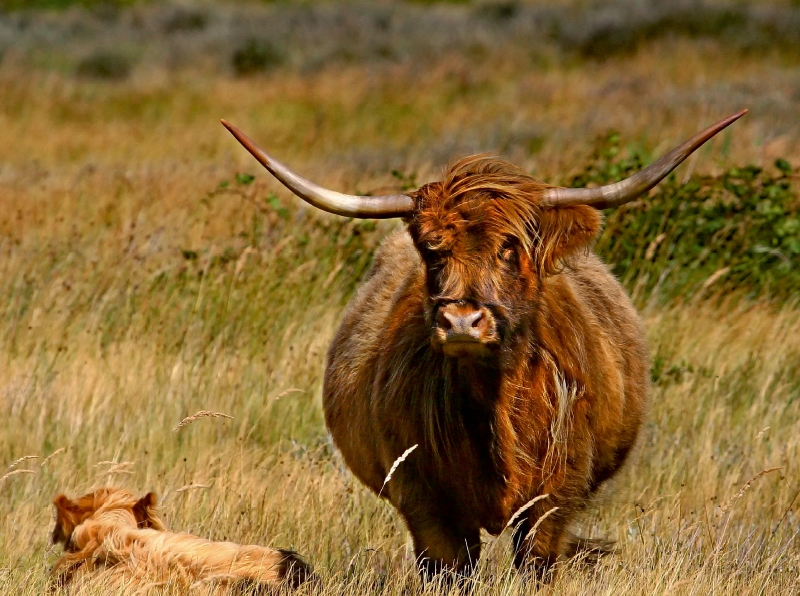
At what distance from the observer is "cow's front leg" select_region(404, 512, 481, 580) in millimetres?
4965

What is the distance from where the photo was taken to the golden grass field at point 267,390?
216 inches

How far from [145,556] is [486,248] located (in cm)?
169

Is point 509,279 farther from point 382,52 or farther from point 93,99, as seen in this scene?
point 382,52

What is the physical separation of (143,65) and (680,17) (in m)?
12.4

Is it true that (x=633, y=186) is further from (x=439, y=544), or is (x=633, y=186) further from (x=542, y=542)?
(x=439, y=544)

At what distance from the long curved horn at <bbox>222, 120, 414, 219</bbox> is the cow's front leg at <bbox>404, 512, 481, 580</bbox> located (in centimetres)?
119

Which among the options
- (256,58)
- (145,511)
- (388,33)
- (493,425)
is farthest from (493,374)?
(388,33)

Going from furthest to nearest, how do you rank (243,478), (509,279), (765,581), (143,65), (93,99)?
(143,65), (93,99), (243,478), (765,581), (509,279)

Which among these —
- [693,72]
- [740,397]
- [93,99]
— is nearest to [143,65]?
[93,99]

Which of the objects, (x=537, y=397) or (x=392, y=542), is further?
(x=392, y=542)

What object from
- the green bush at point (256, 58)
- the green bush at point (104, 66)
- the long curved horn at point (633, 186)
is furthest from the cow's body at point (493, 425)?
the green bush at point (104, 66)

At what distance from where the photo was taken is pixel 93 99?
2338 cm

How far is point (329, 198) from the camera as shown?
4.74m

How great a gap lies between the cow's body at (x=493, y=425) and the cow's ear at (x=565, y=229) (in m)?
0.27
